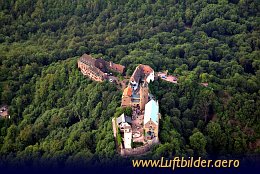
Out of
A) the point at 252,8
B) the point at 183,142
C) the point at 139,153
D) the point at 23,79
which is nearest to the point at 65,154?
the point at 139,153

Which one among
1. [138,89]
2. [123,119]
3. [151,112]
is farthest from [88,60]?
[151,112]

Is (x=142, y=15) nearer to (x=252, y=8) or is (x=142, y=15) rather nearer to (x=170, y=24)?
(x=170, y=24)

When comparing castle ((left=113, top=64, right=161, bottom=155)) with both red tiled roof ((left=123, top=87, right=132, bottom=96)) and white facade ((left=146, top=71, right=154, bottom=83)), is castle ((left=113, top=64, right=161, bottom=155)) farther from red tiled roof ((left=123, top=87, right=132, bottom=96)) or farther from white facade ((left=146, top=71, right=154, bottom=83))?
white facade ((left=146, top=71, right=154, bottom=83))

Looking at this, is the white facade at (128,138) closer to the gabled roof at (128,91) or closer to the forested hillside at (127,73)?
the forested hillside at (127,73)

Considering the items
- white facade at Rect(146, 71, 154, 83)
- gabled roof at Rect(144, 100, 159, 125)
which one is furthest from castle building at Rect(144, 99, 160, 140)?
white facade at Rect(146, 71, 154, 83)

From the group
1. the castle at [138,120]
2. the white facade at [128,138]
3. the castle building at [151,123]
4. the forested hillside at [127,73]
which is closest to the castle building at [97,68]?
the forested hillside at [127,73]

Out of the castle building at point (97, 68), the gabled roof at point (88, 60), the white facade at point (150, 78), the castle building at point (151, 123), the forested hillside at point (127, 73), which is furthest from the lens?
the gabled roof at point (88, 60)

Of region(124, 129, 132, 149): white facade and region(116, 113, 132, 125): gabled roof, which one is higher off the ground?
region(116, 113, 132, 125): gabled roof
